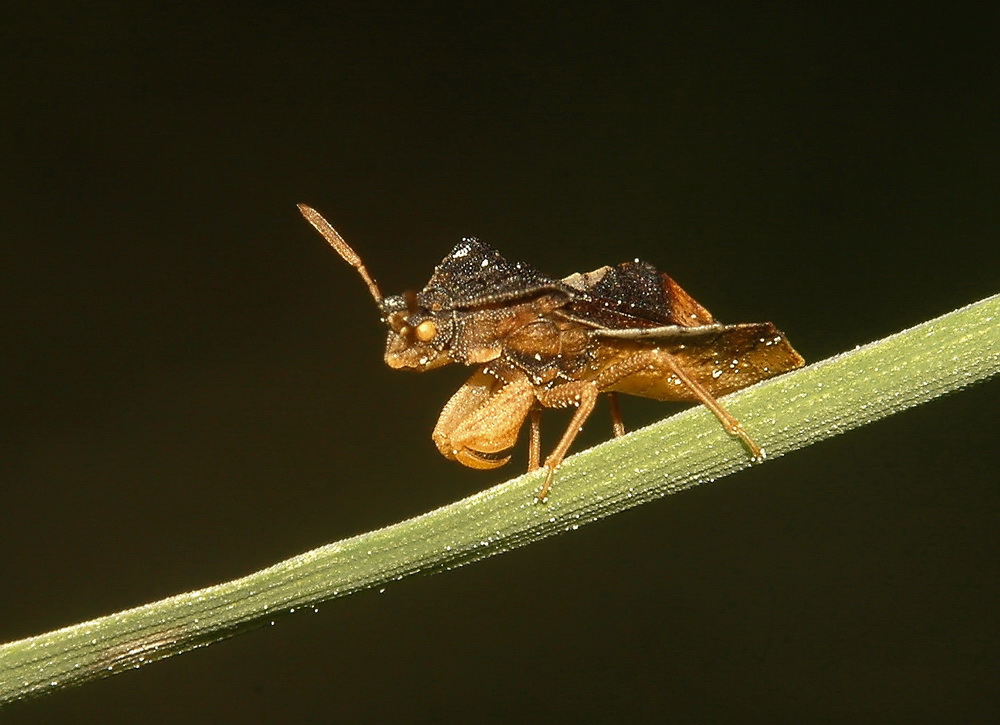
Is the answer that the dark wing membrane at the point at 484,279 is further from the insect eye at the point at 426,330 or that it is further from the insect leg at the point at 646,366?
the insect leg at the point at 646,366

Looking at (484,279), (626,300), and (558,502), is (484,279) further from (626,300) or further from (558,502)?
(558,502)

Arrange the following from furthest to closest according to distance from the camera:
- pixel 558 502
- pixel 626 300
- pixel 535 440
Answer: pixel 535 440, pixel 626 300, pixel 558 502

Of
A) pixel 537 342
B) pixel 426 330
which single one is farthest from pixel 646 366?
pixel 426 330

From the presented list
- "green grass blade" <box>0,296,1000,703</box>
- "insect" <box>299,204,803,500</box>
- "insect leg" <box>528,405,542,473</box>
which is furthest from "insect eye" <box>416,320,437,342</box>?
"green grass blade" <box>0,296,1000,703</box>

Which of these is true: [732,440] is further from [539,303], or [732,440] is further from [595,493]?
[539,303]

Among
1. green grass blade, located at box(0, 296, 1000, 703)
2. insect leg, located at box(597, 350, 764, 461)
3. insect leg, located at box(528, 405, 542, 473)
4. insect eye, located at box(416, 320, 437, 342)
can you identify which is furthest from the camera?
insect leg, located at box(528, 405, 542, 473)

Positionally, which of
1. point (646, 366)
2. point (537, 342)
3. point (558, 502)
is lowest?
point (558, 502)

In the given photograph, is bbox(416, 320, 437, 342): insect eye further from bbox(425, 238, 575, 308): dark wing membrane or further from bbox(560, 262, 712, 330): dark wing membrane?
bbox(560, 262, 712, 330): dark wing membrane

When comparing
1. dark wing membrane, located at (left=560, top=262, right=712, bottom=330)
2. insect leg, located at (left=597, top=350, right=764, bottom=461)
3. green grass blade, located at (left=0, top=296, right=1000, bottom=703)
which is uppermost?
dark wing membrane, located at (left=560, top=262, right=712, bottom=330)
